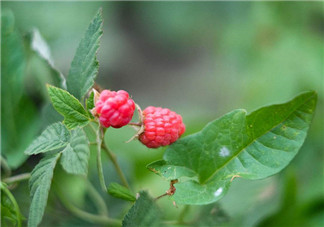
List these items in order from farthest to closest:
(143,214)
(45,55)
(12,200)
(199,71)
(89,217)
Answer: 1. (199,71)
2. (89,217)
3. (45,55)
4. (12,200)
5. (143,214)

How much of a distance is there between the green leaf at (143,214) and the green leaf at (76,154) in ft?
0.35

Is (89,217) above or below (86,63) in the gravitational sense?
below

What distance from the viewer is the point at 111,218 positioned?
128 cm

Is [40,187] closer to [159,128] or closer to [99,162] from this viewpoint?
[99,162]

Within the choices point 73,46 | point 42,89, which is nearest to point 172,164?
point 42,89

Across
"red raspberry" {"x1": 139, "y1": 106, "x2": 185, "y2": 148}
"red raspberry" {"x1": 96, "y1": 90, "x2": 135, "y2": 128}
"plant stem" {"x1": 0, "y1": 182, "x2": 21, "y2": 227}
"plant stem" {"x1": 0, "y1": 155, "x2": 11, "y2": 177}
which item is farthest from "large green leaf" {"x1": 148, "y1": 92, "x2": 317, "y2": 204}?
"plant stem" {"x1": 0, "y1": 155, "x2": 11, "y2": 177}

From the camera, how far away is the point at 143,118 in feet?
3.10

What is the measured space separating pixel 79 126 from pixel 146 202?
0.66 ft

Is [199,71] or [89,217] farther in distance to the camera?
[199,71]

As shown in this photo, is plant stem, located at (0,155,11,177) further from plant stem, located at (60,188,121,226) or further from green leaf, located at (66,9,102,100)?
green leaf, located at (66,9,102,100)

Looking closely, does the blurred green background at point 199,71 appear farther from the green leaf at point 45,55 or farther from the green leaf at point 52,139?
the green leaf at point 52,139

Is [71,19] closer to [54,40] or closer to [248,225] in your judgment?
[54,40]

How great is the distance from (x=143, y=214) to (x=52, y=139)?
0.77 feet

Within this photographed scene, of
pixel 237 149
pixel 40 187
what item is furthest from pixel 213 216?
pixel 40 187
